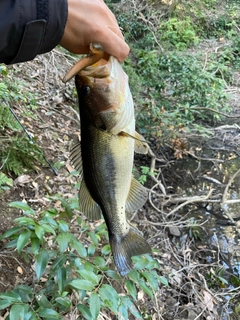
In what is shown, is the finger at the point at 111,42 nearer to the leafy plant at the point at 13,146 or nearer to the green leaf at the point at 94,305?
the green leaf at the point at 94,305

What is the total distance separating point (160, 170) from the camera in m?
5.93

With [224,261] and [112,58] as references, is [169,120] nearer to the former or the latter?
[224,261]

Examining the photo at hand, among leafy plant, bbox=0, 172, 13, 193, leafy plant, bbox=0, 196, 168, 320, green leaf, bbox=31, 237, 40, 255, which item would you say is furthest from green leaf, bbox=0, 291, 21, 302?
leafy plant, bbox=0, 172, 13, 193

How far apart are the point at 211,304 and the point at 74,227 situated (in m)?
1.70

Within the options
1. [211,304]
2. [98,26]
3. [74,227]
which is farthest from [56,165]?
[98,26]

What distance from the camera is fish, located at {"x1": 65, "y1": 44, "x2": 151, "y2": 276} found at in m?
1.56

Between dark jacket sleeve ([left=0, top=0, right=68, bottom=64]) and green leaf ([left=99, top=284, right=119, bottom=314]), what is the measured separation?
1227mm

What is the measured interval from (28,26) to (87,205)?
38.6 inches

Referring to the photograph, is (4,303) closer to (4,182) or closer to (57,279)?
(57,279)

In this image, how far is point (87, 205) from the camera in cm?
196

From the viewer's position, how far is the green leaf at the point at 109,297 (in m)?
1.92

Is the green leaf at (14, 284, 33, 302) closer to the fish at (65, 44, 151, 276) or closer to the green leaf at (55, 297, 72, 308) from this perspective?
the green leaf at (55, 297, 72, 308)

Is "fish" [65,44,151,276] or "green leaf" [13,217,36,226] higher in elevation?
"fish" [65,44,151,276]

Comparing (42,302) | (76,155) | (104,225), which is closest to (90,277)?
(42,302)
